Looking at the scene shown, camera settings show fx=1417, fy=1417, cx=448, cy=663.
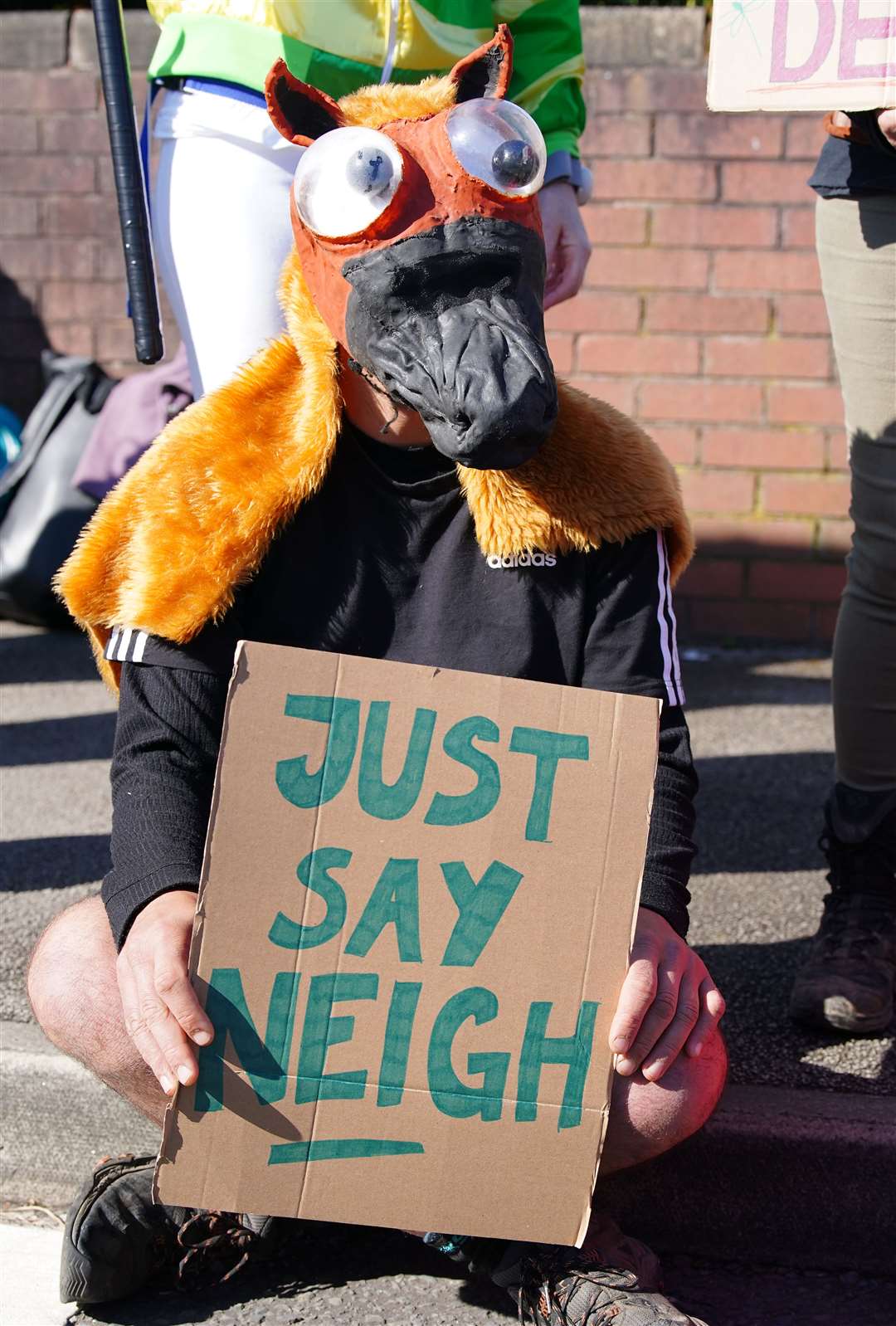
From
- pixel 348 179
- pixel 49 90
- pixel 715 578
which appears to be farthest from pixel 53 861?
pixel 49 90

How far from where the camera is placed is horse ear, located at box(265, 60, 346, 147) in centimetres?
178

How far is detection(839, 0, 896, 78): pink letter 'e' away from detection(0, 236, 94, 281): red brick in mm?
3896

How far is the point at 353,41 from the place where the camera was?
2.15 meters

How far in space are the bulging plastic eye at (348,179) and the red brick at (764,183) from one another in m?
3.22

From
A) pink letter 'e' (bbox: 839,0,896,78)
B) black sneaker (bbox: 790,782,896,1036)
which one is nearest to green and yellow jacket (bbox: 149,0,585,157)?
pink letter 'e' (bbox: 839,0,896,78)

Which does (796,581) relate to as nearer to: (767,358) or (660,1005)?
(767,358)

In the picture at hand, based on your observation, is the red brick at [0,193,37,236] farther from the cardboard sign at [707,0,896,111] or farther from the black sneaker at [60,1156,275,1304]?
the black sneaker at [60,1156,275,1304]

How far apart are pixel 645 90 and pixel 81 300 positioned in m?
2.15

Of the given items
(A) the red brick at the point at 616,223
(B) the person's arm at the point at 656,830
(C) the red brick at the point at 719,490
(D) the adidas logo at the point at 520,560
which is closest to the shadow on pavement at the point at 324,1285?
(B) the person's arm at the point at 656,830

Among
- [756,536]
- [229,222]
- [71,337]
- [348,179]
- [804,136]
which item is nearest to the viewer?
[348,179]

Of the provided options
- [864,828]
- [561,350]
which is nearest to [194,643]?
[864,828]

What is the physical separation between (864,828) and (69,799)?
75.6 inches

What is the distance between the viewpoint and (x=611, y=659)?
1.86 m

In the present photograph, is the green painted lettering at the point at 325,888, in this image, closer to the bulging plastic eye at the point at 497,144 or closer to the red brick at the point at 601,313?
the bulging plastic eye at the point at 497,144
